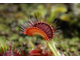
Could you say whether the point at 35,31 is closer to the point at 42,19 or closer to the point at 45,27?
the point at 45,27

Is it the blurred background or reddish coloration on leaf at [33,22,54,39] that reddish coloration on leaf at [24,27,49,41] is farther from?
the blurred background

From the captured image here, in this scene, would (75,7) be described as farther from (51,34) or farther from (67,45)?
(51,34)

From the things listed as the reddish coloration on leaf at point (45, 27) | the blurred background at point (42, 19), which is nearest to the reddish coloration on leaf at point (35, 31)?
the reddish coloration on leaf at point (45, 27)

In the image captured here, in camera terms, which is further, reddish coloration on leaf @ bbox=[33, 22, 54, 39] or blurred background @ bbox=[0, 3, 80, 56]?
blurred background @ bbox=[0, 3, 80, 56]

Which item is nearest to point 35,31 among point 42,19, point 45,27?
point 45,27

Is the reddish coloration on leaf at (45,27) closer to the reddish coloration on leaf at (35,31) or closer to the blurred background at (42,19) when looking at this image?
the reddish coloration on leaf at (35,31)

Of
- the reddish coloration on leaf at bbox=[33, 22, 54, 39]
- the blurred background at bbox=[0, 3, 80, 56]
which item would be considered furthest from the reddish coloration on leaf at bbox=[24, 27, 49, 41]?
the blurred background at bbox=[0, 3, 80, 56]

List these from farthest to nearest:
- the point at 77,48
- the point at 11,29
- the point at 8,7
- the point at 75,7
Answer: the point at 8,7, the point at 75,7, the point at 11,29, the point at 77,48

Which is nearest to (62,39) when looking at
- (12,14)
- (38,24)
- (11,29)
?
(38,24)
